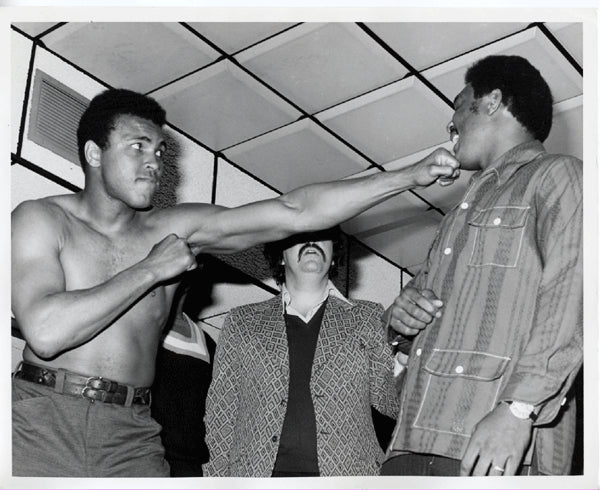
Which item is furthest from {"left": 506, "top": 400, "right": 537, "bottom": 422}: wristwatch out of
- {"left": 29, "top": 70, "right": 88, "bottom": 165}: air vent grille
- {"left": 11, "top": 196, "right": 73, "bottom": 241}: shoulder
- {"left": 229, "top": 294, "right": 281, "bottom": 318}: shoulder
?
{"left": 29, "top": 70, "right": 88, "bottom": 165}: air vent grille

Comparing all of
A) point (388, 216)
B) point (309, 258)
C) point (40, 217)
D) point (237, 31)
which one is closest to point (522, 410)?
point (309, 258)

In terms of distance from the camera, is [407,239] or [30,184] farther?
[407,239]

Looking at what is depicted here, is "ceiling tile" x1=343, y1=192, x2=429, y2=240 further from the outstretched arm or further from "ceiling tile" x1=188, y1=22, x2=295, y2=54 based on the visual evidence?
the outstretched arm

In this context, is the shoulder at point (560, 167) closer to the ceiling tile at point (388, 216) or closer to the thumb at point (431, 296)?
the thumb at point (431, 296)

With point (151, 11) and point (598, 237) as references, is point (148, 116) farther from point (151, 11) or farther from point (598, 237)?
point (598, 237)

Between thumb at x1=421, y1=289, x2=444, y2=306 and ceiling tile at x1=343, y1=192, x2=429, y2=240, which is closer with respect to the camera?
thumb at x1=421, y1=289, x2=444, y2=306

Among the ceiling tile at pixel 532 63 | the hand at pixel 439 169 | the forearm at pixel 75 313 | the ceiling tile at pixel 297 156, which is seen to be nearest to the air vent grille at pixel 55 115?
the ceiling tile at pixel 297 156

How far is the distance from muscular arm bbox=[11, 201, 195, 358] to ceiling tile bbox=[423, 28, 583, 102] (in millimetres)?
1267

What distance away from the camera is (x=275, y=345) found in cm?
305

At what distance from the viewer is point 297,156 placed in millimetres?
4035

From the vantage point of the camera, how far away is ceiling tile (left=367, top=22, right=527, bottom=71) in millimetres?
3271

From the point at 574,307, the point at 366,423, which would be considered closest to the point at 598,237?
the point at 574,307

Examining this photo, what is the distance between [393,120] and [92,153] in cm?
125

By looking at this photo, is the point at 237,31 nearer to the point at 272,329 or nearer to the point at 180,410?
the point at 272,329
